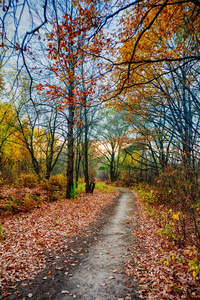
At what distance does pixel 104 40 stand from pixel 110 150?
2165 cm

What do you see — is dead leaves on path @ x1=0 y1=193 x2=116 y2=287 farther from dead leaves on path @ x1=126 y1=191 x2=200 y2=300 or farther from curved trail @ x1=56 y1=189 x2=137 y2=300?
dead leaves on path @ x1=126 y1=191 x2=200 y2=300

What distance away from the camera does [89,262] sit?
396 centimetres

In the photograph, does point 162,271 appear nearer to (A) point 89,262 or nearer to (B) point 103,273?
(B) point 103,273

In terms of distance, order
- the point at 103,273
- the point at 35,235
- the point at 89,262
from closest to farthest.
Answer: the point at 103,273 → the point at 89,262 → the point at 35,235

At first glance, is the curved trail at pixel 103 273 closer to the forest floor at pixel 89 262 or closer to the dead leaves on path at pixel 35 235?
the forest floor at pixel 89 262

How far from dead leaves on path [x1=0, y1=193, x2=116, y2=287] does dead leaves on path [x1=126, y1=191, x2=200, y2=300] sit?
2292 millimetres

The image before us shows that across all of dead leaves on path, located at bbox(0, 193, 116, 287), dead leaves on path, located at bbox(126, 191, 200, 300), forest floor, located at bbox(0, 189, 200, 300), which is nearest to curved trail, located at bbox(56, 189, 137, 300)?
forest floor, located at bbox(0, 189, 200, 300)

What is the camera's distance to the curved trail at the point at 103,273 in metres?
2.91

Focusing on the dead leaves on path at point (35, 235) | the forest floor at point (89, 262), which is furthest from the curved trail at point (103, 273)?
the dead leaves on path at point (35, 235)

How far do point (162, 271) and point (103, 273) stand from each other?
133cm

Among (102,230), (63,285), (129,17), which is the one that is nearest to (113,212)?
(102,230)

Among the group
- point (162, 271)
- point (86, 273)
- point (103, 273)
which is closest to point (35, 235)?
point (86, 273)

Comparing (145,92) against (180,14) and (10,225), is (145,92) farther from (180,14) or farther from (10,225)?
(10,225)

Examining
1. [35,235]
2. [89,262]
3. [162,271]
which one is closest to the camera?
[162,271]
